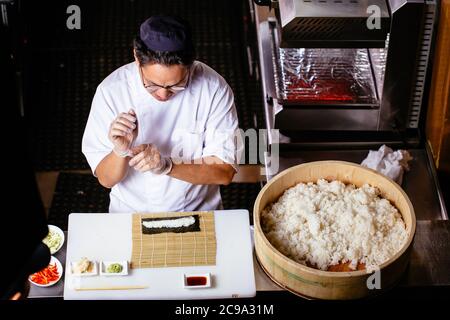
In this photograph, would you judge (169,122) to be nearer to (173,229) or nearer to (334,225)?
(173,229)

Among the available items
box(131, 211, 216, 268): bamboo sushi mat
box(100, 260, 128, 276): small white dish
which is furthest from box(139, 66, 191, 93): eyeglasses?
box(100, 260, 128, 276): small white dish

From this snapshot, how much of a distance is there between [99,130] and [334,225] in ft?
3.29

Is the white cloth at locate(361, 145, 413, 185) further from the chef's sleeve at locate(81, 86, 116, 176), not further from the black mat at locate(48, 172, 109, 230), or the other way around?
the black mat at locate(48, 172, 109, 230)

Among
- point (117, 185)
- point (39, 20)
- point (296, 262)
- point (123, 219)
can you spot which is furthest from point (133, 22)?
point (296, 262)

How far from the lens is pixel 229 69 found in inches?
195

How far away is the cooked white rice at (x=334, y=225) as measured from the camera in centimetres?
208

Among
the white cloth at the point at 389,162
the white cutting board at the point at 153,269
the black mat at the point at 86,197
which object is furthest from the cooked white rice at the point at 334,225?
the black mat at the point at 86,197

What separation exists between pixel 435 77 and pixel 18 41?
2917 mm

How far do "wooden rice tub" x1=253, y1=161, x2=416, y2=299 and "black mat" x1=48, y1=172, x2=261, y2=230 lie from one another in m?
1.80

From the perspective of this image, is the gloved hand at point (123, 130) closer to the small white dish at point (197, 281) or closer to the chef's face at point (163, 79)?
the chef's face at point (163, 79)

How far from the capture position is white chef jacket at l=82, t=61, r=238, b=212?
8.45 feet

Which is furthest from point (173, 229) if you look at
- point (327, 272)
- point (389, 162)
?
point (389, 162)

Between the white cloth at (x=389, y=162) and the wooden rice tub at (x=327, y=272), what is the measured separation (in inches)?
33.7

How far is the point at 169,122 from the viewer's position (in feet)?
8.73
